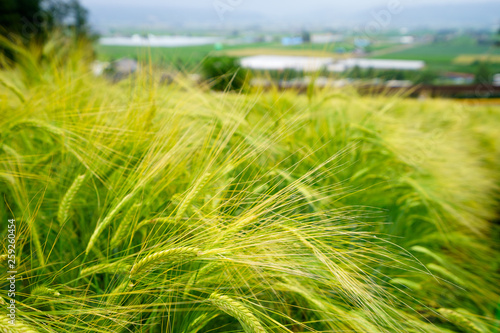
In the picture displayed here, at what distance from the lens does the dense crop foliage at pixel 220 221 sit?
799 mm

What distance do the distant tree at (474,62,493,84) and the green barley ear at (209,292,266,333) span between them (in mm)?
7759

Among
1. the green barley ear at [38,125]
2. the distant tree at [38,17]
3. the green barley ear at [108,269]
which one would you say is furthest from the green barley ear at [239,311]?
the distant tree at [38,17]

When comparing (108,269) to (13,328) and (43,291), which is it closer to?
(43,291)

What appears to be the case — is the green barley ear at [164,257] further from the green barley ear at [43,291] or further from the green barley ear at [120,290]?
the green barley ear at [43,291]

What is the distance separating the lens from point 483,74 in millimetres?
6781

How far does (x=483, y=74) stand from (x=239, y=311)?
7855mm

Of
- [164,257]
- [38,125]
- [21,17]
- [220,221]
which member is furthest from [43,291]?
[21,17]

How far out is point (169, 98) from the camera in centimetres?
176

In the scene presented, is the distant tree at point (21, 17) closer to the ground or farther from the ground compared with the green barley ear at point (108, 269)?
farther from the ground


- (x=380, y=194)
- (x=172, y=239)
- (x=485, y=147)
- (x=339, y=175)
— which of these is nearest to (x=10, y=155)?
(x=172, y=239)

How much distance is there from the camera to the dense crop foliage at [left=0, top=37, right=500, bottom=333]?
799 millimetres

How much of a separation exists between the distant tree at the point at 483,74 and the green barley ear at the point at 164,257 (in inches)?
307

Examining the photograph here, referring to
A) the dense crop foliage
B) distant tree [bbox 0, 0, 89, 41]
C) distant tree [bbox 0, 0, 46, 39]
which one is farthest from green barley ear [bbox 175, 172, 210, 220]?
distant tree [bbox 0, 0, 46, 39]

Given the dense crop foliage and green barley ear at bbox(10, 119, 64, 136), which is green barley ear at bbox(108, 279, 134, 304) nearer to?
the dense crop foliage
